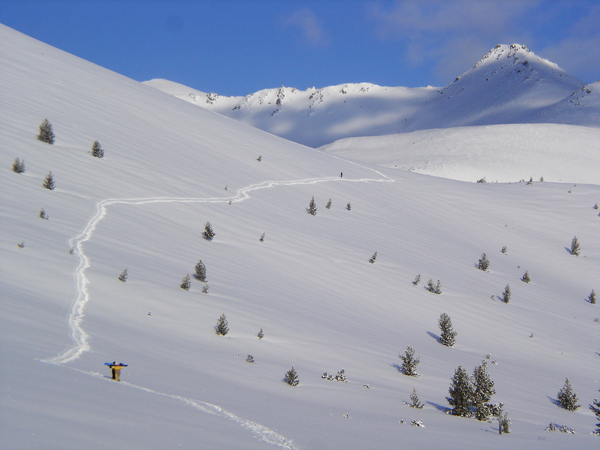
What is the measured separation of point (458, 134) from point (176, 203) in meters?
67.0

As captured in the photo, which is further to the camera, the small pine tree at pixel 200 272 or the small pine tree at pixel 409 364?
the small pine tree at pixel 200 272

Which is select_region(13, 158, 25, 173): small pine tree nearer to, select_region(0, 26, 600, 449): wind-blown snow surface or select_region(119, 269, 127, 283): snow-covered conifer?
select_region(0, 26, 600, 449): wind-blown snow surface

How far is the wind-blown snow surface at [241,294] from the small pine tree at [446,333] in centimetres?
35

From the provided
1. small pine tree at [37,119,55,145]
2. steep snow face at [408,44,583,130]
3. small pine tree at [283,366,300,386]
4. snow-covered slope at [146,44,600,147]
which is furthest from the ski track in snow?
steep snow face at [408,44,583,130]

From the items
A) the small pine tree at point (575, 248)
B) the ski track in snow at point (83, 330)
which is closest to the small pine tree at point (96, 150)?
the ski track in snow at point (83, 330)

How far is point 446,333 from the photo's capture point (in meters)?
13.0

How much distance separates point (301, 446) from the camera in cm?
480

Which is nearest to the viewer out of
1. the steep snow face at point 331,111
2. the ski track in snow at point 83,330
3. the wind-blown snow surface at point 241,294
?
the ski track in snow at point 83,330

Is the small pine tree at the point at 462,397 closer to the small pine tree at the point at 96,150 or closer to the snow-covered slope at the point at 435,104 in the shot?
the small pine tree at the point at 96,150

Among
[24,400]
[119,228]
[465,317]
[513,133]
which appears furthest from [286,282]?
[513,133]

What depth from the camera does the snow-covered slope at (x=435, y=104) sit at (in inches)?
4441

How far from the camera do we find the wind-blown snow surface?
5.30m

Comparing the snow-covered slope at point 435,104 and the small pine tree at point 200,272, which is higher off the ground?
the snow-covered slope at point 435,104

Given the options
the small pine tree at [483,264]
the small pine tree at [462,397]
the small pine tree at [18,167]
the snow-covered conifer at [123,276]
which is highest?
the small pine tree at [483,264]
